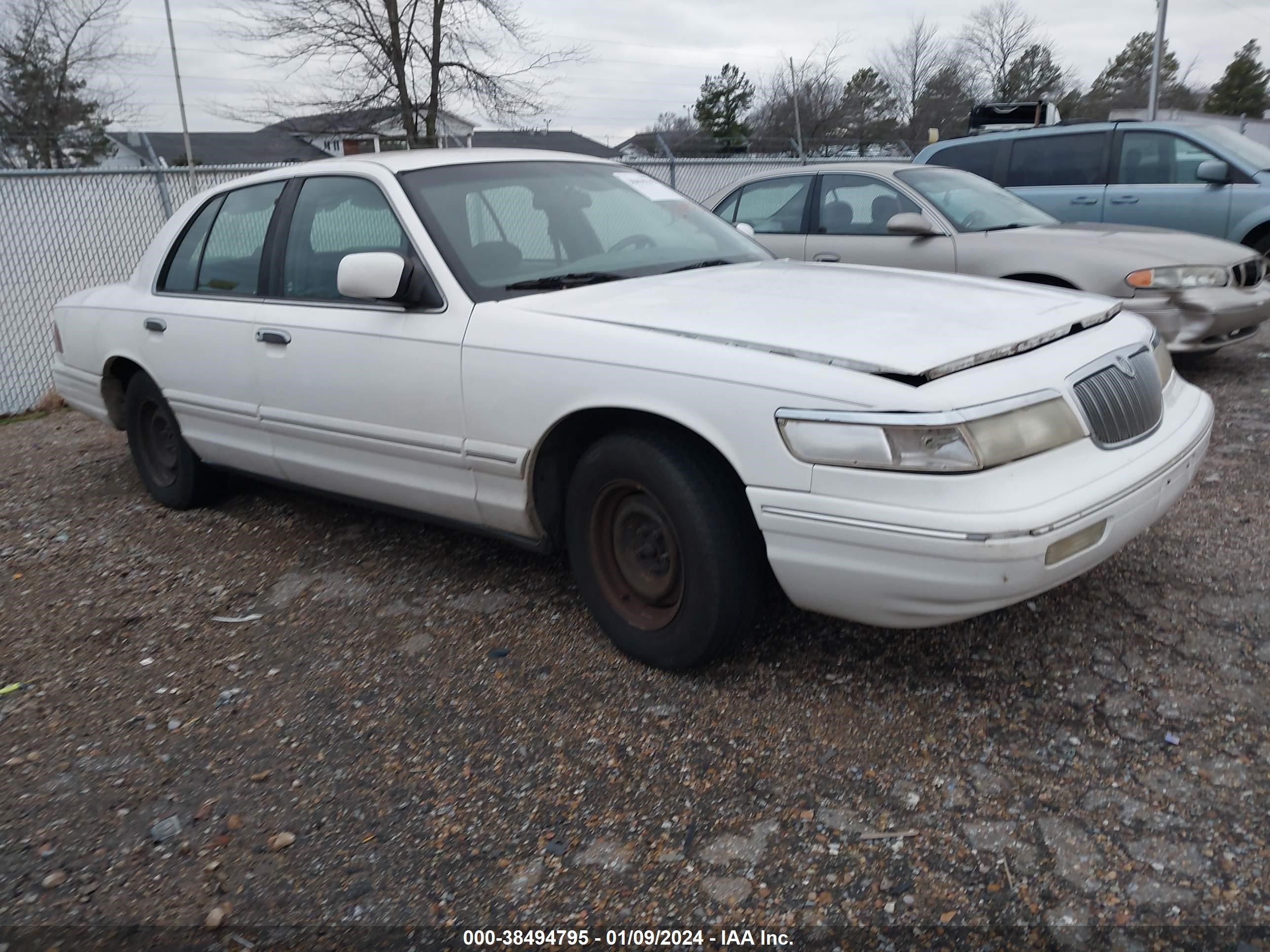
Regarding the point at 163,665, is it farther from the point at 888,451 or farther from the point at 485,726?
the point at 888,451

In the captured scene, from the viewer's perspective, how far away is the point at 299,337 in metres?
3.96

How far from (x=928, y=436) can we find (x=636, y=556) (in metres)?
1.05

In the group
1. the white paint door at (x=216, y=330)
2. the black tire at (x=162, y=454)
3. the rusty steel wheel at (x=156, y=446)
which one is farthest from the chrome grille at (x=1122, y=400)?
the rusty steel wheel at (x=156, y=446)

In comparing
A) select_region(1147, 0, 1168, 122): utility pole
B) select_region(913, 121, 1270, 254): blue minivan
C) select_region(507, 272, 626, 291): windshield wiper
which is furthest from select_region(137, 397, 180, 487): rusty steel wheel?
select_region(1147, 0, 1168, 122): utility pole

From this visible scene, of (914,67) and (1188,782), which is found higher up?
(914,67)

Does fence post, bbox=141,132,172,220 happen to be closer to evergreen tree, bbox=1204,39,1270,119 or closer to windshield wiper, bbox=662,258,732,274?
windshield wiper, bbox=662,258,732,274

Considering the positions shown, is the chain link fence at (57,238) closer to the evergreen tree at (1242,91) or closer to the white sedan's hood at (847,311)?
the white sedan's hood at (847,311)

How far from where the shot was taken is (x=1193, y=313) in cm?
600

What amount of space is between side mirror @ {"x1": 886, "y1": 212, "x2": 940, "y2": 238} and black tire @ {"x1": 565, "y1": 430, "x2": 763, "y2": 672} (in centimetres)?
391

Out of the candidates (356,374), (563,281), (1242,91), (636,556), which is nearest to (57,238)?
(356,374)

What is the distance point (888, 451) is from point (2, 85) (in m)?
32.5

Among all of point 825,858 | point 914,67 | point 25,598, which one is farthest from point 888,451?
point 914,67

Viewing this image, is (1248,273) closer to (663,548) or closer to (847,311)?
(847,311)

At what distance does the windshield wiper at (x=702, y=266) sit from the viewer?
3836 millimetres
